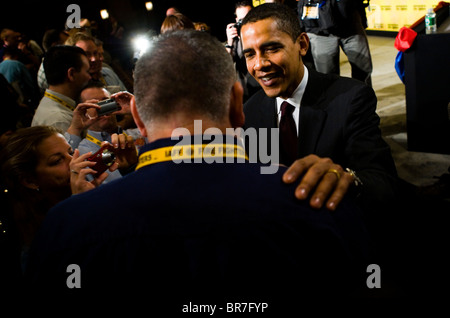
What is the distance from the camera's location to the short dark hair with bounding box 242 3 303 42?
2002 mm

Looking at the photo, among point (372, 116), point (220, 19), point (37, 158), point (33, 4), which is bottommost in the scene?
point (37, 158)

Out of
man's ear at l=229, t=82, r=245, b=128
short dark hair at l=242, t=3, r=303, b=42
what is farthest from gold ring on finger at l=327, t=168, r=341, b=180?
short dark hair at l=242, t=3, r=303, b=42

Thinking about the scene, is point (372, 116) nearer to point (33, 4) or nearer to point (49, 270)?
point (49, 270)

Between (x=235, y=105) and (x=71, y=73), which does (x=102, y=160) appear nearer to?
(x=235, y=105)

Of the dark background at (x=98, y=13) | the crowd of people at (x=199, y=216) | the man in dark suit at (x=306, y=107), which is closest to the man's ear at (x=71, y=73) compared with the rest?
the man in dark suit at (x=306, y=107)

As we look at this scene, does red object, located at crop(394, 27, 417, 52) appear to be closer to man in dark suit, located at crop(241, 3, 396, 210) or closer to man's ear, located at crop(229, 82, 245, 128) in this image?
man in dark suit, located at crop(241, 3, 396, 210)

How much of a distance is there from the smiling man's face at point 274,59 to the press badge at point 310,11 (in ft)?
9.41

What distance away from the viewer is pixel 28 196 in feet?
6.29

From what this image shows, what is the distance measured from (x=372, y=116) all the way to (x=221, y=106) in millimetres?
1091

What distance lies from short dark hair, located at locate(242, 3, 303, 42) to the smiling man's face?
2 cm

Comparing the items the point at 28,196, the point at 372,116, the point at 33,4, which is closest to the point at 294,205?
the point at 372,116
